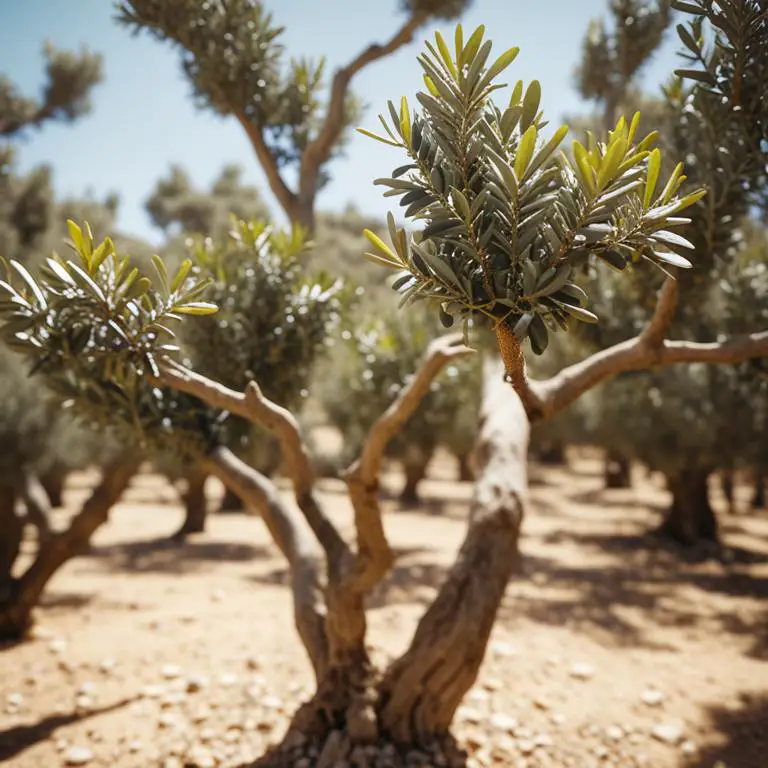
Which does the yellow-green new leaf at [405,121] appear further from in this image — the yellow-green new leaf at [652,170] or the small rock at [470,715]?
the small rock at [470,715]

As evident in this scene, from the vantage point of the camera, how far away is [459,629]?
4023mm

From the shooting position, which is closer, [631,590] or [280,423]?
[280,423]

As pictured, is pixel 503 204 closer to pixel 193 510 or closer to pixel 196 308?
pixel 196 308

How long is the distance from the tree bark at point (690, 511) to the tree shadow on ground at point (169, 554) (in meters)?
8.44

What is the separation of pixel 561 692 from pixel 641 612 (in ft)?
11.4

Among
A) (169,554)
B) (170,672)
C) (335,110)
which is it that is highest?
(335,110)

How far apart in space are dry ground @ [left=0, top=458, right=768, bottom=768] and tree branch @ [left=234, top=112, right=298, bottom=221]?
4.53 m

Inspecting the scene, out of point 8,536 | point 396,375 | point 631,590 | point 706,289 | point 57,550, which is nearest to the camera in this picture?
point 706,289

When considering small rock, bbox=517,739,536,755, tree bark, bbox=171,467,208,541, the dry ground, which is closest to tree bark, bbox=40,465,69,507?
tree bark, bbox=171,467,208,541

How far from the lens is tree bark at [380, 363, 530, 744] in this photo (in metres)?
3.99

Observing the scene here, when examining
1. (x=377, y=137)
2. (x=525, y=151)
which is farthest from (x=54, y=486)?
(x=525, y=151)

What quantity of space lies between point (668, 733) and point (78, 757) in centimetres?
433

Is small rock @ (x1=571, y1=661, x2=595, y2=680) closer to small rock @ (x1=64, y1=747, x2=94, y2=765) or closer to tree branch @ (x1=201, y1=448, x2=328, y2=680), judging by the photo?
tree branch @ (x1=201, y1=448, x2=328, y2=680)

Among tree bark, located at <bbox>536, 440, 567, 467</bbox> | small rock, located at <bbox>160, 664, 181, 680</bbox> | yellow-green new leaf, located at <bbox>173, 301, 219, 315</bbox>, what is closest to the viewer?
yellow-green new leaf, located at <bbox>173, 301, 219, 315</bbox>
